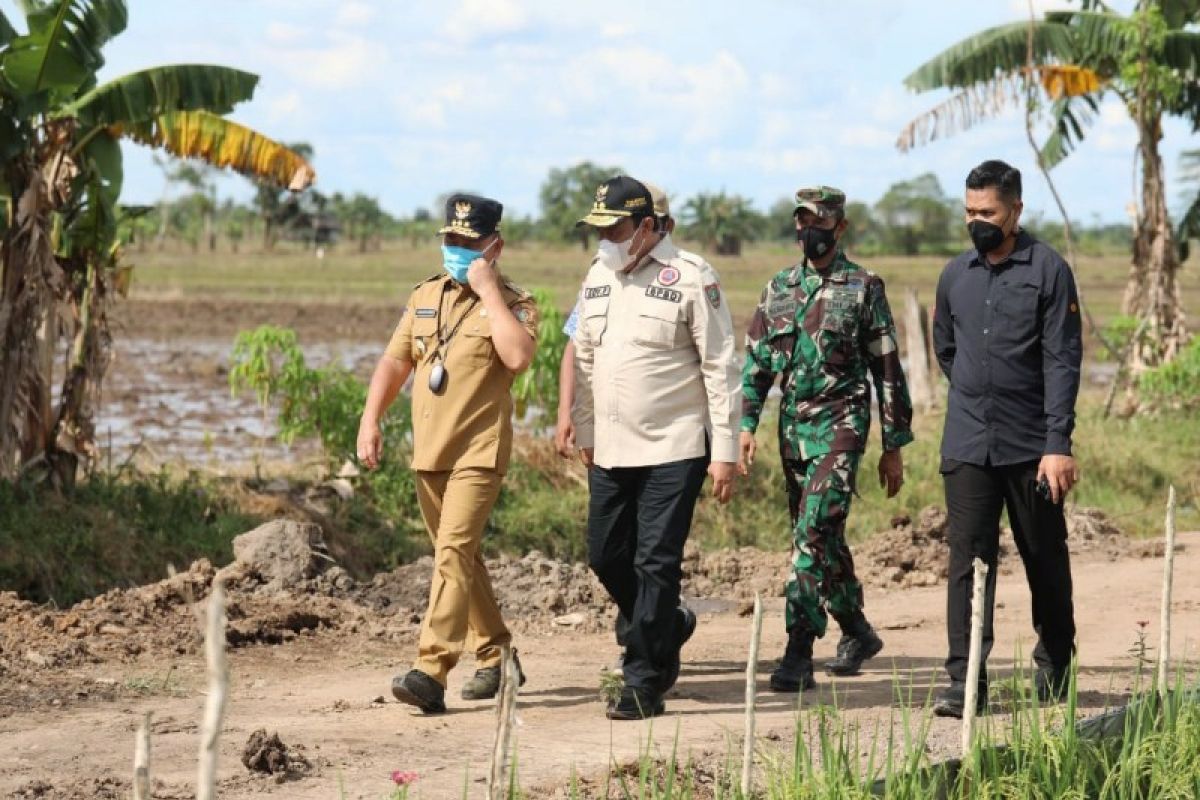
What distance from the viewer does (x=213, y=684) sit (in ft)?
8.75

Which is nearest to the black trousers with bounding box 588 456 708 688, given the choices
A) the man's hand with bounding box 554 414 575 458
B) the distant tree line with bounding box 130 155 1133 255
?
the man's hand with bounding box 554 414 575 458

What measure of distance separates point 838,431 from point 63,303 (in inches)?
228

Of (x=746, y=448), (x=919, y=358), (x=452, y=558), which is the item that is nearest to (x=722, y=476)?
(x=746, y=448)

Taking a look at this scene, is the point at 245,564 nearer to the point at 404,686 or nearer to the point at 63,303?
the point at 63,303

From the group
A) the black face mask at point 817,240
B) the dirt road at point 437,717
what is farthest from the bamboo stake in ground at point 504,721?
the black face mask at point 817,240

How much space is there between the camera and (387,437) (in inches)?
451

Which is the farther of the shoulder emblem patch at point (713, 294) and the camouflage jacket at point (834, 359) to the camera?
the camouflage jacket at point (834, 359)

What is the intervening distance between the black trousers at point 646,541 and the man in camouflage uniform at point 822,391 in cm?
59

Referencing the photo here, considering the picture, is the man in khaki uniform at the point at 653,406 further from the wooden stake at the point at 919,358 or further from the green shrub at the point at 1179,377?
the wooden stake at the point at 919,358

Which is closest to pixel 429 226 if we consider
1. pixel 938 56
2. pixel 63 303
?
pixel 938 56

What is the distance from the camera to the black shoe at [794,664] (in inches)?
Result: 261

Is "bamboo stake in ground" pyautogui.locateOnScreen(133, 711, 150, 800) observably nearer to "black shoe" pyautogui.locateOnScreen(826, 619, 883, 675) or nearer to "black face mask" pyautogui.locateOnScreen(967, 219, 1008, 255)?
"black face mask" pyautogui.locateOnScreen(967, 219, 1008, 255)

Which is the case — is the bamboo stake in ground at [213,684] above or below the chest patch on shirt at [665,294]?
below

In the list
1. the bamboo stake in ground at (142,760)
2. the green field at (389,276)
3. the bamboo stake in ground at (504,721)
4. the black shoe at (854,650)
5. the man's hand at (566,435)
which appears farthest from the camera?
the green field at (389,276)
